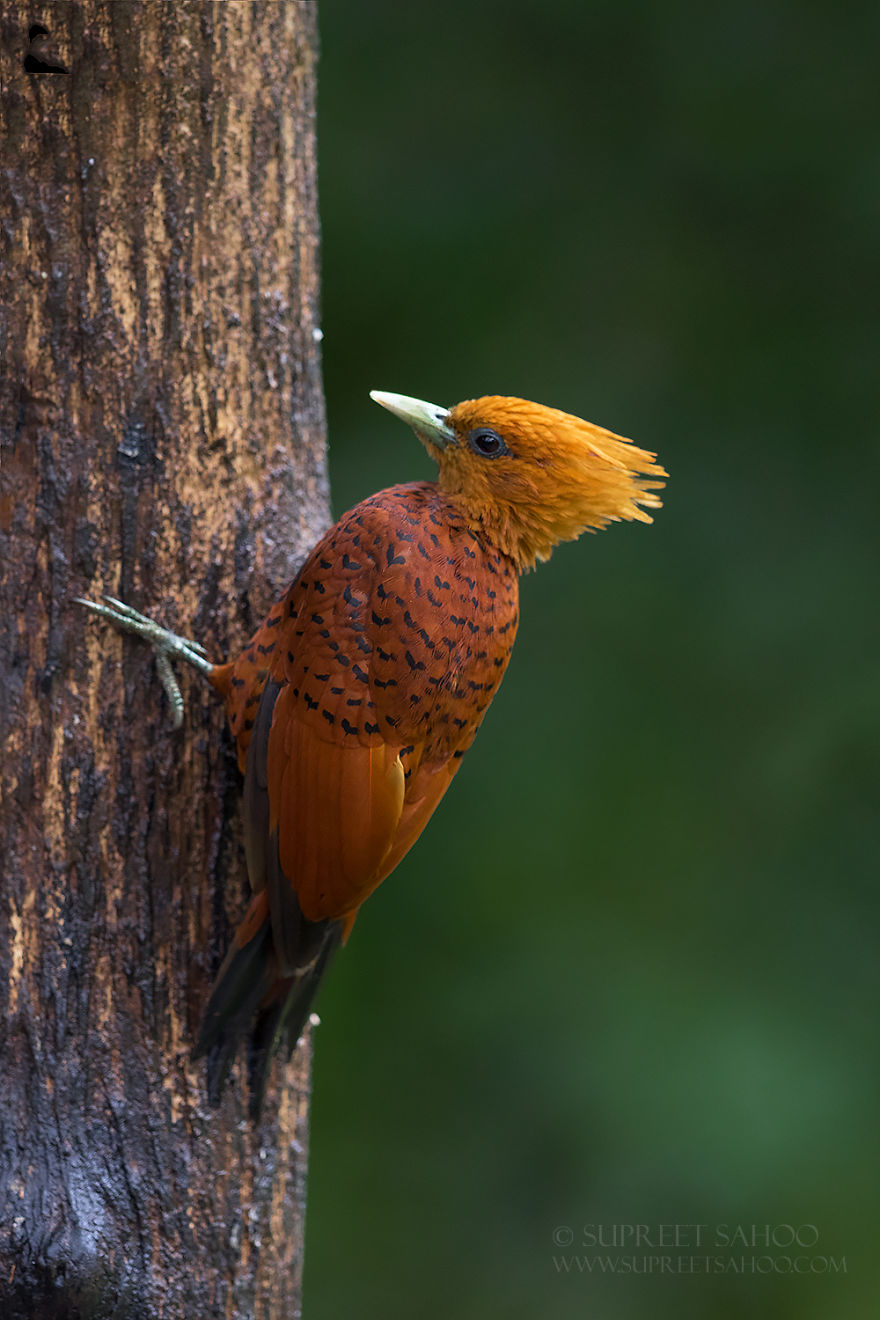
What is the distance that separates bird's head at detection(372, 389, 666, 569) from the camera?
183 centimetres

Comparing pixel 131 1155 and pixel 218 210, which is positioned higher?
pixel 218 210

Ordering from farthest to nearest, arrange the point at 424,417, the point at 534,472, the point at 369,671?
the point at 424,417 < the point at 534,472 < the point at 369,671

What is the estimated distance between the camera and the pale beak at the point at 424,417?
6.34 ft

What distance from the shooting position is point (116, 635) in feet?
5.80

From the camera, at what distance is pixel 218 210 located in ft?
6.03

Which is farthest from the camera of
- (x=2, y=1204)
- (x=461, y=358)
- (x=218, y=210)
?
(x=461, y=358)

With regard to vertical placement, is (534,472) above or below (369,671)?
above

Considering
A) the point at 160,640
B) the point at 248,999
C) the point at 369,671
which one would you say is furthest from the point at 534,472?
the point at 248,999

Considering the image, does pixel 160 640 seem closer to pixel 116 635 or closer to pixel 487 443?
pixel 116 635

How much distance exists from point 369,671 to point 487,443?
1.37 ft

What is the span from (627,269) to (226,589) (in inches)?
69.4

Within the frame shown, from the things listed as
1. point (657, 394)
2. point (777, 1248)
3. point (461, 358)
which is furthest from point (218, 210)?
point (777, 1248)

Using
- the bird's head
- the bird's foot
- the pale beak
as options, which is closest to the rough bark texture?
the bird's foot

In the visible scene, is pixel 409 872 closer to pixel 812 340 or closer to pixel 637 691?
pixel 637 691
